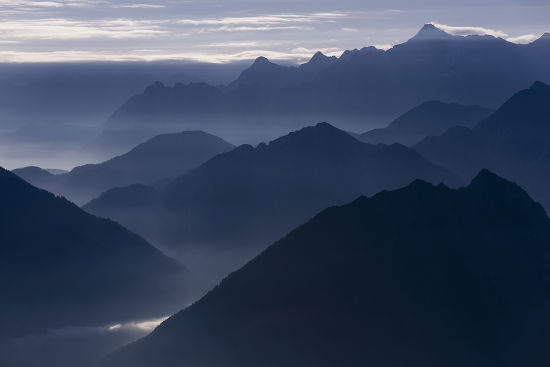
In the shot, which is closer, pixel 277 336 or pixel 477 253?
pixel 277 336

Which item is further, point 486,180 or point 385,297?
point 486,180

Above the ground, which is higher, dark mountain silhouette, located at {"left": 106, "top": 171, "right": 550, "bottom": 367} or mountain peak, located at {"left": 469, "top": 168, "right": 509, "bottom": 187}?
mountain peak, located at {"left": 469, "top": 168, "right": 509, "bottom": 187}

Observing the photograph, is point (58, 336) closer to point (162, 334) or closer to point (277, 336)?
point (162, 334)

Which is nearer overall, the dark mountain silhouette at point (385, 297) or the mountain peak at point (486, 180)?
the dark mountain silhouette at point (385, 297)

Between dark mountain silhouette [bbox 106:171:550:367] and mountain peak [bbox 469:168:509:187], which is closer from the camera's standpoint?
dark mountain silhouette [bbox 106:171:550:367]

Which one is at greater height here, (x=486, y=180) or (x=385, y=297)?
(x=486, y=180)

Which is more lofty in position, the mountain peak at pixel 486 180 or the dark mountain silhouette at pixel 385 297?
the mountain peak at pixel 486 180

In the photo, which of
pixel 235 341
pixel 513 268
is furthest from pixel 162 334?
pixel 513 268

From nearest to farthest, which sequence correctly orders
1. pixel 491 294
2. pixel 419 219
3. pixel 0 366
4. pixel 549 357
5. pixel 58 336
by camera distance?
pixel 549 357, pixel 491 294, pixel 419 219, pixel 0 366, pixel 58 336
